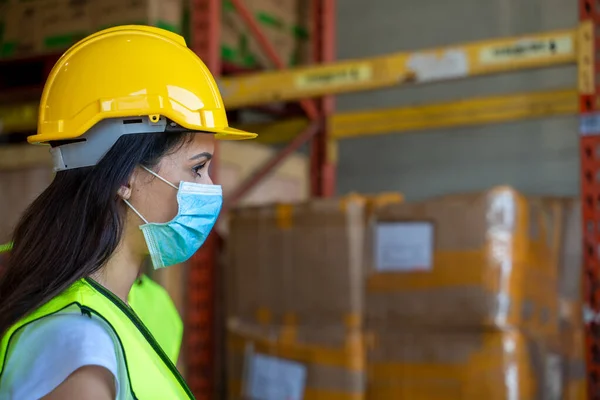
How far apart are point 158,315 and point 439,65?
1807mm

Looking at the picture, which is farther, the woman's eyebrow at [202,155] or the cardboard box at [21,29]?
the cardboard box at [21,29]

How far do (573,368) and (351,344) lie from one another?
38.3 inches

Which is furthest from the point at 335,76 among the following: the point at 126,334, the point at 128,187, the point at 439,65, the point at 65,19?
the point at 126,334

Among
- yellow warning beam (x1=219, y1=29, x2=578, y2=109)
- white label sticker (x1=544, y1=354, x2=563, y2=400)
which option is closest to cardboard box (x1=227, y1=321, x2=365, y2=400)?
white label sticker (x1=544, y1=354, x2=563, y2=400)

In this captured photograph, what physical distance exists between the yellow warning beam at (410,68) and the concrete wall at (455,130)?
2.16 m

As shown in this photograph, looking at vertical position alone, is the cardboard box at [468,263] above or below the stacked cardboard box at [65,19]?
below

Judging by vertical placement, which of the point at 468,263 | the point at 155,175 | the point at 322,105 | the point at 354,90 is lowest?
the point at 468,263

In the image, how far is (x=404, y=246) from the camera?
3.23m

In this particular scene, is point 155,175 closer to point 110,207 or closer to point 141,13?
point 110,207

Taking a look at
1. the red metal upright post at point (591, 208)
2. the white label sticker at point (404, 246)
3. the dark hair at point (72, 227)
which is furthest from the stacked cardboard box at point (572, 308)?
the dark hair at point (72, 227)

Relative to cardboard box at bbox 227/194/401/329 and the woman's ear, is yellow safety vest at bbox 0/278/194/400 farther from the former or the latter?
cardboard box at bbox 227/194/401/329

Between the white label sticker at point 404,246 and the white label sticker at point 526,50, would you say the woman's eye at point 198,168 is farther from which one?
the white label sticker at point 526,50

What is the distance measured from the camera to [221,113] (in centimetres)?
159

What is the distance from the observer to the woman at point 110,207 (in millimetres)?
1292
